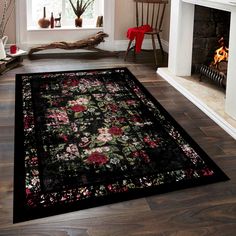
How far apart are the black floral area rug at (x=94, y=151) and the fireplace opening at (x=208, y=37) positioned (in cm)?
84

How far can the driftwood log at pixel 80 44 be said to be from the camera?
5605mm

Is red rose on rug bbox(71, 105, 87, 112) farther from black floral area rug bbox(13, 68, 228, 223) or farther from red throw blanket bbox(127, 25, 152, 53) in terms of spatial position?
red throw blanket bbox(127, 25, 152, 53)

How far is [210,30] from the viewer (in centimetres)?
454

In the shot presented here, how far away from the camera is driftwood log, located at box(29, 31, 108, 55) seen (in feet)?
18.4

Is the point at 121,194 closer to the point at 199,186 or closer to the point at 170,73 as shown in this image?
the point at 199,186

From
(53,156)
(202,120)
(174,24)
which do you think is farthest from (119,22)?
(53,156)

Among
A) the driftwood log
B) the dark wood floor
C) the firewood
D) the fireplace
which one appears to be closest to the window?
the driftwood log

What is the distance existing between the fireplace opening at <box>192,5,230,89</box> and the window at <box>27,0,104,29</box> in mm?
1982

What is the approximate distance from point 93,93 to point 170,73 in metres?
1.07

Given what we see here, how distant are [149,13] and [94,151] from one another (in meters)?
3.64

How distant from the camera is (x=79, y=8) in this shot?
231 inches

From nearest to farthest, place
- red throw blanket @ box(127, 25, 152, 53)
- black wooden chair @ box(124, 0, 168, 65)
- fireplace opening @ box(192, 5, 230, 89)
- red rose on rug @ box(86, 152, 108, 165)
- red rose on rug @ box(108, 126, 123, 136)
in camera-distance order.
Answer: red rose on rug @ box(86, 152, 108, 165)
red rose on rug @ box(108, 126, 123, 136)
fireplace opening @ box(192, 5, 230, 89)
red throw blanket @ box(127, 25, 152, 53)
black wooden chair @ box(124, 0, 168, 65)

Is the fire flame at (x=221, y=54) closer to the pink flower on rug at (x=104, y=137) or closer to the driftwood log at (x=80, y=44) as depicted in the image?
the pink flower on rug at (x=104, y=137)

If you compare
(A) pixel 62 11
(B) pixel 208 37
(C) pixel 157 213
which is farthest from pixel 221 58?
(A) pixel 62 11
